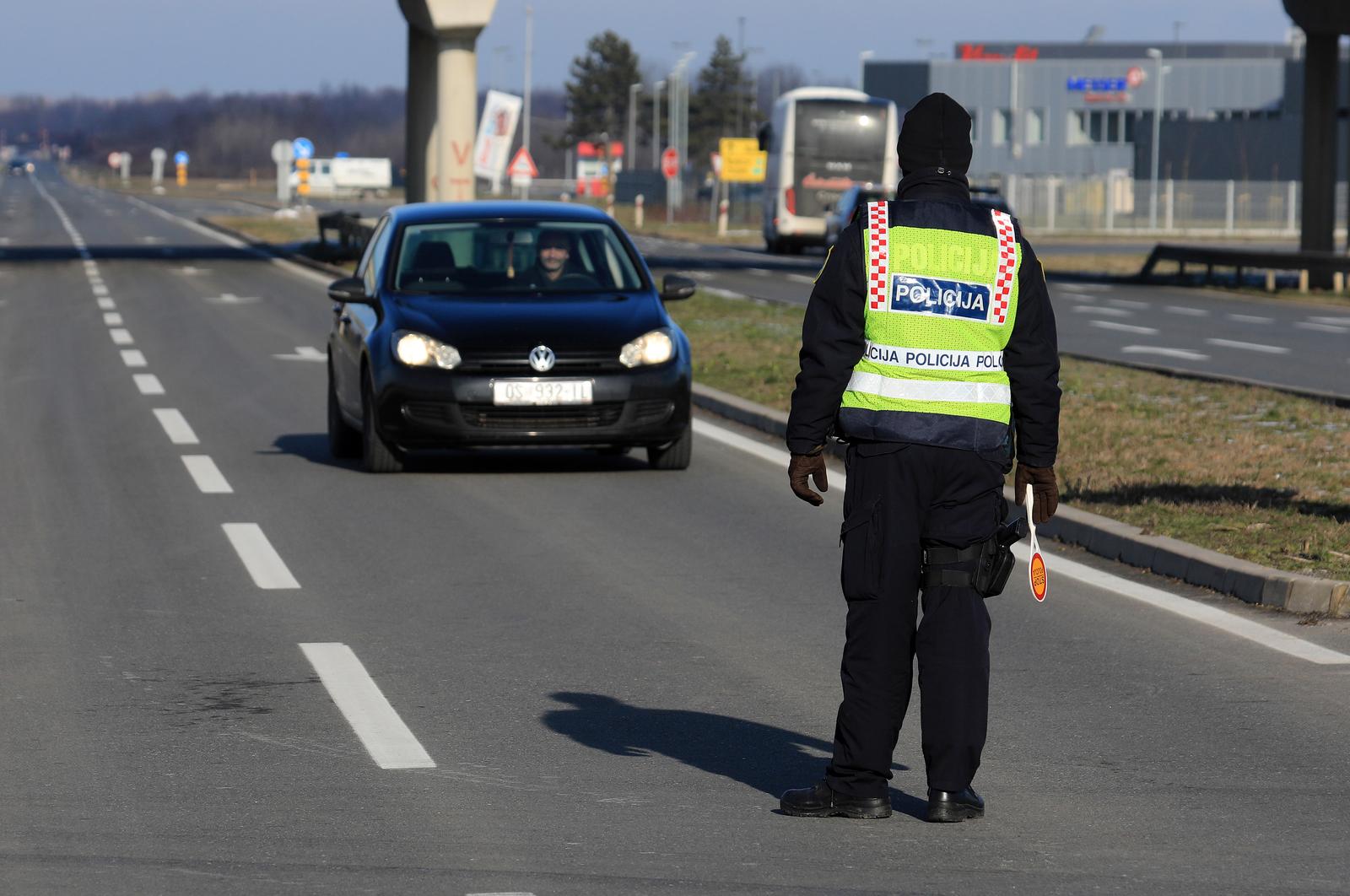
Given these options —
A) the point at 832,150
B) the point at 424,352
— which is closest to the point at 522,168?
the point at 832,150

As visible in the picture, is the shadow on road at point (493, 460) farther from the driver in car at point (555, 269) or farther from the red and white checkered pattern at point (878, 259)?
the red and white checkered pattern at point (878, 259)

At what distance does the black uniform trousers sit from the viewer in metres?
5.25

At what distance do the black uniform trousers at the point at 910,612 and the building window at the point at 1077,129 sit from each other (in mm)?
106637

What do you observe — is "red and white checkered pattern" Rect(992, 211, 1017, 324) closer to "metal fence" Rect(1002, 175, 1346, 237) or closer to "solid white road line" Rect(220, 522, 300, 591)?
"solid white road line" Rect(220, 522, 300, 591)

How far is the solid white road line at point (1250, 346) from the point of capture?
22.7 m

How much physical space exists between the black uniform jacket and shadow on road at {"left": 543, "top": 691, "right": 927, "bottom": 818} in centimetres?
97

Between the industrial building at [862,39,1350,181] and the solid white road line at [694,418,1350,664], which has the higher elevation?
the industrial building at [862,39,1350,181]

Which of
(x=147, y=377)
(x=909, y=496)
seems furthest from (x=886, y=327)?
(x=147, y=377)

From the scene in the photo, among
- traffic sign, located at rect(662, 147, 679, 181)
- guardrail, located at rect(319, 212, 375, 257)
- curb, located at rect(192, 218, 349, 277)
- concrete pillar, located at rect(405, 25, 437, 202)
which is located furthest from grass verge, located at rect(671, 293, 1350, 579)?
traffic sign, located at rect(662, 147, 679, 181)

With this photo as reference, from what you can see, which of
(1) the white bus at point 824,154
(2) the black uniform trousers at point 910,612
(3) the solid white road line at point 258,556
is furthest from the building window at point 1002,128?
(2) the black uniform trousers at point 910,612

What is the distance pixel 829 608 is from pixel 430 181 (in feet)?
98.2

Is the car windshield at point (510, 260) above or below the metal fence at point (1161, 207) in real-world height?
below

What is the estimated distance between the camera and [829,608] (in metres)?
8.57

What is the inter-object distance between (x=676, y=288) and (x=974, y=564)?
305 inches
